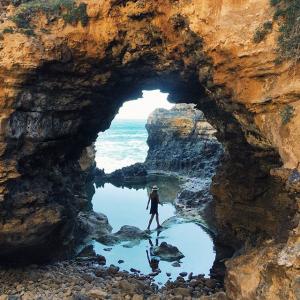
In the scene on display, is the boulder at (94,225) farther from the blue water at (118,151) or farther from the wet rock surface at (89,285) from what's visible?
the blue water at (118,151)

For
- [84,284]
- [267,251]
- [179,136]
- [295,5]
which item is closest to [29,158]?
[84,284]

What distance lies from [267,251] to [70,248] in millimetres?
9956

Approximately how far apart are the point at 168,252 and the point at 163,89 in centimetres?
655

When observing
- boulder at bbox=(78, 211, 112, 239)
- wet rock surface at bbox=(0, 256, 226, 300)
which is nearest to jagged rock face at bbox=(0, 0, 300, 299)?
wet rock surface at bbox=(0, 256, 226, 300)

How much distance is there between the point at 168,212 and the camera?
22.9 m

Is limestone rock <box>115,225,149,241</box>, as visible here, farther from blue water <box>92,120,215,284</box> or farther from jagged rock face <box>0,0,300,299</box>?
jagged rock face <box>0,0,300,299</box>

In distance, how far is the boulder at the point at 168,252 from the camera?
1511 cm

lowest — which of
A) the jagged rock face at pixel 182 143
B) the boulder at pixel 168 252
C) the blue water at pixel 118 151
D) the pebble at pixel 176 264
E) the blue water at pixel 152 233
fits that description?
the blue water at pixel 118 151

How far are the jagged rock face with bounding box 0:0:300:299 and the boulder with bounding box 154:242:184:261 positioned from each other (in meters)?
2.22

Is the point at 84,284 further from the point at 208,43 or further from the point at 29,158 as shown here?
the point at 208,43

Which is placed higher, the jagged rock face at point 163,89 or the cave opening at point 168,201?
the jagged rock face at point 163,89

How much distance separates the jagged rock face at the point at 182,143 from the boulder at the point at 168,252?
17763 millimetres

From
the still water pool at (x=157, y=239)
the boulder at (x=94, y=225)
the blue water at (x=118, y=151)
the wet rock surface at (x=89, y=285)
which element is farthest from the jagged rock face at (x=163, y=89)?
the blue water at (x=118, y=151)

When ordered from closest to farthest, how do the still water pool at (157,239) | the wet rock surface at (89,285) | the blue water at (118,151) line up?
the wet rock surface at (89,285) < the still water pool at (157,239) < the blue water at (118,151)
